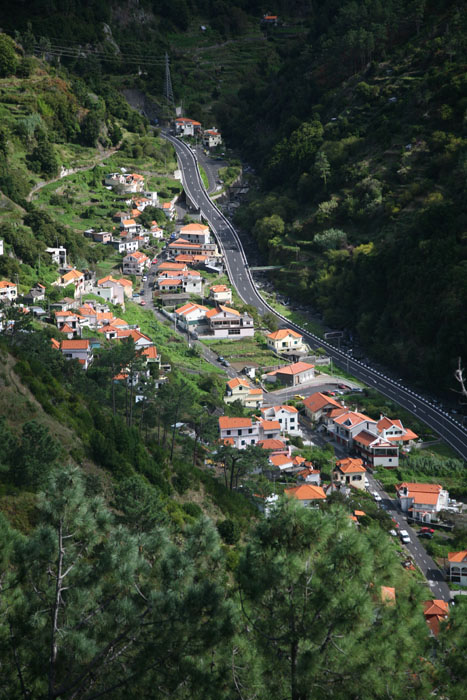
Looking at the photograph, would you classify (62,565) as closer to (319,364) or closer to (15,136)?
(319,364)

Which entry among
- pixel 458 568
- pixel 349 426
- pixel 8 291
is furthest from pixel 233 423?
pixel 8 291

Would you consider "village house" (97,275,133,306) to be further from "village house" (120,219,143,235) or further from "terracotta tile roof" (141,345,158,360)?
"village house" (120,219,143,235)

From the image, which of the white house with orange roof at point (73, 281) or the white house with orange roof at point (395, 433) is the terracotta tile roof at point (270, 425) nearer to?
the white house with orange roof at point (395, 433)

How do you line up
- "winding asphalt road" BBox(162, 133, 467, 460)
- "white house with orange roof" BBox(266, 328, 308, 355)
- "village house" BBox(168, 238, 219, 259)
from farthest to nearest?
"village house" BBox(168, 238, 219, 259), "white house with orange roof" BBox(266, 328, 308, 355), "winding asphalt road" BBox(162, 133, 467, 460)

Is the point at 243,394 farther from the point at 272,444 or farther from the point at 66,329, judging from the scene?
the point at 66,329

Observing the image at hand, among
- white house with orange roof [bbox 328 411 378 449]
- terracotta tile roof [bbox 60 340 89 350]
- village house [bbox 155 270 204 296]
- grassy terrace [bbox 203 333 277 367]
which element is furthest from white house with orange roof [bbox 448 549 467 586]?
village house [bbox 155 270 204 296]

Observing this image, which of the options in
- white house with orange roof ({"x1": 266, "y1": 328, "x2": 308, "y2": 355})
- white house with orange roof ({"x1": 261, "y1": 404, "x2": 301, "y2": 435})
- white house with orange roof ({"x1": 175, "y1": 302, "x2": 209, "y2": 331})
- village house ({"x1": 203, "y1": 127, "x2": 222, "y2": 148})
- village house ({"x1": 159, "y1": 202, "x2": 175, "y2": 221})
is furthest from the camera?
village house ({"x1": 203, "y1": 127, "x2": 222, "y2": 148})

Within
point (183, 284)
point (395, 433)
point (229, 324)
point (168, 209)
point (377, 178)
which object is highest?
point (377, 178)

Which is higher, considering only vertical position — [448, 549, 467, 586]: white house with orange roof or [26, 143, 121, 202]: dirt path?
[26, 143, 121, 202]: dirt path
